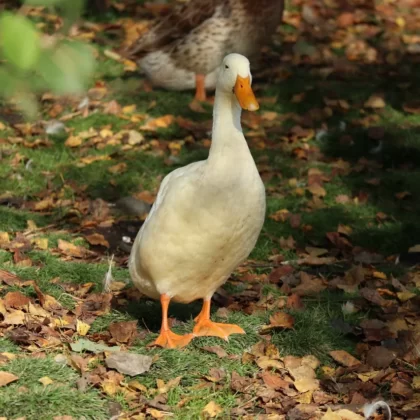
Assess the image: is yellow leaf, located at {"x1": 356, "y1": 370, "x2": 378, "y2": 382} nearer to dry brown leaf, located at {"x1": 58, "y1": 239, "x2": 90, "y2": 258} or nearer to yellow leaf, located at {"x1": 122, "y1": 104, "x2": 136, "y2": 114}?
dry brown leaf, located at {"x1": 58, "y1": 239, "x2": 90, "y2": 258}

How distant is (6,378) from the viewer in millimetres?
4246

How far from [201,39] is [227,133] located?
17.6ft

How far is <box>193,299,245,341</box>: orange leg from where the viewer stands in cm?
502

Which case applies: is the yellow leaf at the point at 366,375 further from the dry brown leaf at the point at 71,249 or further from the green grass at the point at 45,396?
the dry brown leaf at the point at 71,249

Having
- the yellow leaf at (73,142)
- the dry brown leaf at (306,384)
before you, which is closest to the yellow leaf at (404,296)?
the dry brown leaf at (306,384)

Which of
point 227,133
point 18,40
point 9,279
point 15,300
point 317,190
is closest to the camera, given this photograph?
point 18,40

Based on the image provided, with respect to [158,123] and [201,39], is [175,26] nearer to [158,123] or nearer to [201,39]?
[201,39]

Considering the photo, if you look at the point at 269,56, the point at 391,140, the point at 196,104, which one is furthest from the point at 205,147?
the point at 269,56

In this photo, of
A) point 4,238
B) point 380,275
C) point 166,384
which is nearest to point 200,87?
point 4,238

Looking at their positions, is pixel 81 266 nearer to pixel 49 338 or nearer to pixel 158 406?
pixel 49 338

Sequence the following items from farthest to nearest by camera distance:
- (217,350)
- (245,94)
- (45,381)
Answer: (217,350)
(245,94)
(45,381)

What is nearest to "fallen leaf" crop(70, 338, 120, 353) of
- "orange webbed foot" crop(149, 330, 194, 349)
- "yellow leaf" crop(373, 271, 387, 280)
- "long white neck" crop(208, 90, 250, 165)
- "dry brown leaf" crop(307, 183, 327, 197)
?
"orange webbed foot" crop(149, 330, 194, 349)

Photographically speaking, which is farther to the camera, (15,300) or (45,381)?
(15,300)

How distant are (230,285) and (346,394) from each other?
1679 mm
